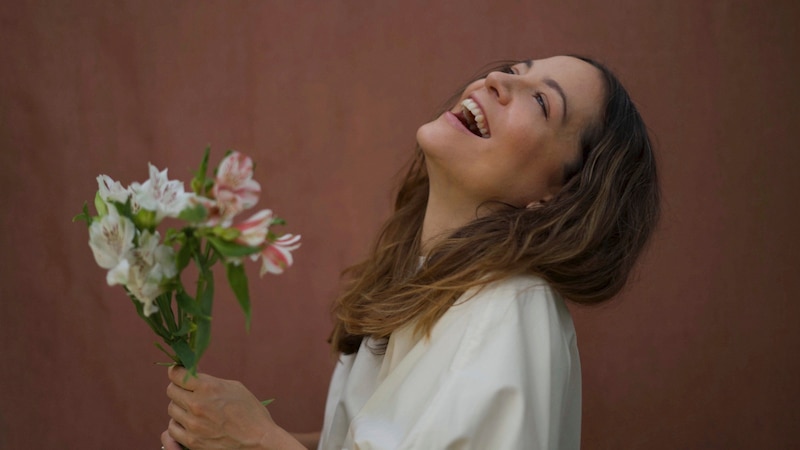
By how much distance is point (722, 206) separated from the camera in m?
2.60

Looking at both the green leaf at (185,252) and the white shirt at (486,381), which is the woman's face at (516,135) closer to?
the white shirt at (486,381)

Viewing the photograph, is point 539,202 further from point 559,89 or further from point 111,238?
point 111,238

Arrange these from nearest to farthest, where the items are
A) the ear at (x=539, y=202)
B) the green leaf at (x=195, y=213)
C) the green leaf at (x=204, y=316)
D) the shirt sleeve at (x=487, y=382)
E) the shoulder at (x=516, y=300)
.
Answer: the green leaf at (x=195, y=213) < the green leaf at (x=204, y=316) < the shirt sleeve at (x=487, y=382) < the shoulder at (x=516, y=300) < the ear at (x=539, y=202)

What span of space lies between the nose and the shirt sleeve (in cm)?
36

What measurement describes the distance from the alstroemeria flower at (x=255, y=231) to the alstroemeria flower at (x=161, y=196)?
9 centimetres

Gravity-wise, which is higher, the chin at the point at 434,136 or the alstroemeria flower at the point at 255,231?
the chin at the point at 434,136

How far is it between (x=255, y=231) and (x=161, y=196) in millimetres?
166

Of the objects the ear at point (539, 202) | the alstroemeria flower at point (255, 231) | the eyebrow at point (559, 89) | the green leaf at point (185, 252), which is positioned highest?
the eyebrow at point (559, 89)

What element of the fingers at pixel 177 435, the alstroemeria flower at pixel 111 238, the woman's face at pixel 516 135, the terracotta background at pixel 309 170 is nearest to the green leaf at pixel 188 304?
the alstroemeria flower at pixel 111 238

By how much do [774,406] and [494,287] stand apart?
130cm

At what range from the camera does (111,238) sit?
131 cm

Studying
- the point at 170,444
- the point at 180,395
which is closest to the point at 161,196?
the point at 180,395

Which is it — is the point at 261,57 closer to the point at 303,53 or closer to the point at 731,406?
the point at 303,53

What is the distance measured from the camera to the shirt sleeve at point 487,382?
4.91 ft
